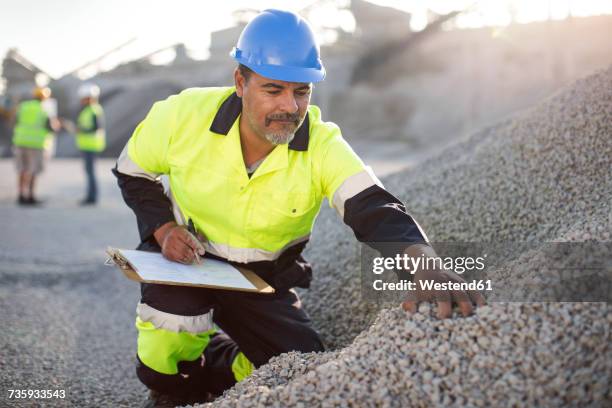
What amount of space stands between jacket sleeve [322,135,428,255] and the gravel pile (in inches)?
10.4

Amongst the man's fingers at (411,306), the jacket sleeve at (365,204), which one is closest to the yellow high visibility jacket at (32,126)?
the jacket sleeve at (365,204)

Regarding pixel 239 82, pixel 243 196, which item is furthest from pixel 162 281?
pixel 239 82

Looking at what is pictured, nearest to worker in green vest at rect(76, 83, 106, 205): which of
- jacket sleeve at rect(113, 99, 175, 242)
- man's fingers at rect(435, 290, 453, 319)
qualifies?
jacket sleeve at rect(113, 99, 175, 242)

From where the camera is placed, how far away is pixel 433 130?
54.5ft

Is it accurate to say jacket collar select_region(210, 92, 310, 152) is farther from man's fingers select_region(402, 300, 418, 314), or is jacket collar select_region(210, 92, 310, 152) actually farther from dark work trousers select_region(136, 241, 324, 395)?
man's fingers select_region(402, 300, 418, 314)

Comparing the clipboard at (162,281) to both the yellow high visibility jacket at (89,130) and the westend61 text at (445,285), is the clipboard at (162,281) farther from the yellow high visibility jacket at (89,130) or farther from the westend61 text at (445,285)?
the yellow high visibility jacket at (89,130)

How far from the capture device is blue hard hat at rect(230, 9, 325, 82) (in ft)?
7.63

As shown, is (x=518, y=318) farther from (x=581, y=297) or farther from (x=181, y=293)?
(x=181, y=293)

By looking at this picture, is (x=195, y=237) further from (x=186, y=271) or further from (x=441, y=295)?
(x=441, y=295)

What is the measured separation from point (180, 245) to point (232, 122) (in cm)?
57

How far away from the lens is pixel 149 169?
271 centimetres

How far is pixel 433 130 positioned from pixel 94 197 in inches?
423

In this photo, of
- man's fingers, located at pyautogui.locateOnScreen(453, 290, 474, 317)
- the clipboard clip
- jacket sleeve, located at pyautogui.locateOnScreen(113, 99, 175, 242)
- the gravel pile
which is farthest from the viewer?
jacket sleeve, located at pyautogui.locateOnScreen(113, 99, 175, 242)

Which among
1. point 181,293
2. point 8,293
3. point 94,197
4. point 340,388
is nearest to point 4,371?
point 181,293
